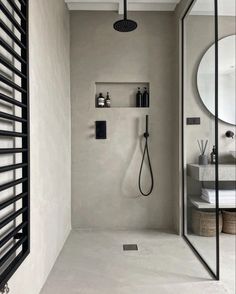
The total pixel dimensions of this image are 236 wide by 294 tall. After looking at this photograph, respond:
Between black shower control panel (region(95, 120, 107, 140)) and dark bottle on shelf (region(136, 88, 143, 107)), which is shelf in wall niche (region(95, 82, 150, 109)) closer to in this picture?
dark bottle on shelf (region(136, 88, 143, 107))

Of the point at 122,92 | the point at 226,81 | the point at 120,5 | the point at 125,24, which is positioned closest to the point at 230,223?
the point at 226,81

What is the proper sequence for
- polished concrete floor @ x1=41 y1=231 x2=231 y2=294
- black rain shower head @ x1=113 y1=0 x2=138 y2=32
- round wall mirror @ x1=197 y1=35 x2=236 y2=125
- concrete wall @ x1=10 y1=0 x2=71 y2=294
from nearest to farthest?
1. concrete wall @ x1=10 y1=0 x2=71 y2=294
2. polished concrete floor @ x1=41 y1=231 x2=231 y2=294
3. black rain shower head @ x1=113 y1=0 x2=138 y2=32
4. round wall mirror @ x1=197 y1=35 x2=236 y2=125

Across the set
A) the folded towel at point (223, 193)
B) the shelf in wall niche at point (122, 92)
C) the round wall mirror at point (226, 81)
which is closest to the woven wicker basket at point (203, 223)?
the folded towel at point (223, 193)

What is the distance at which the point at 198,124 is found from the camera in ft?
9.79

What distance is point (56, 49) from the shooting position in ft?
8.28

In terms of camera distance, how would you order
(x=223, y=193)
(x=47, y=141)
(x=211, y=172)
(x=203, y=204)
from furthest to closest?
(x=223, y=193)
(x=203, y=204)
(x=211, y=172)
(x=47, y=141)

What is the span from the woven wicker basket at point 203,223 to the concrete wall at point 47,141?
4.76ft

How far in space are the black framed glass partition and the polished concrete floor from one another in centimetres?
31

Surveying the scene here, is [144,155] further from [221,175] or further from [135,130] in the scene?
[221,175]

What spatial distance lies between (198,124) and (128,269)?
1.74m

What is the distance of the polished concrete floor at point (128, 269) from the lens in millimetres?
1905

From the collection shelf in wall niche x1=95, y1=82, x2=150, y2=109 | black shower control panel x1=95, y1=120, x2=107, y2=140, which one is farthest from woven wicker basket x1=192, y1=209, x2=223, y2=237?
shelf in wall niche x1=95, y1=82, x2=150, y2=109

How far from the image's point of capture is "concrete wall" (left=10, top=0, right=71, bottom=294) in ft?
5.78

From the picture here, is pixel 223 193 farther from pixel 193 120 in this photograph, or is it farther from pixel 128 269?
pixel 128 269
